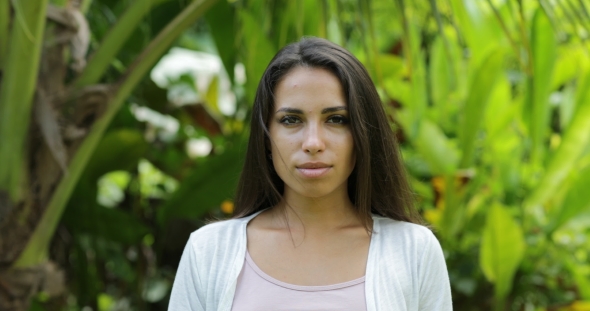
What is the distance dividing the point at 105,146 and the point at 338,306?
1484mm

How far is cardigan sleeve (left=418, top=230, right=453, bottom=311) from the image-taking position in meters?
1.14

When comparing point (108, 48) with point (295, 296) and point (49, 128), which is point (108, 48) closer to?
point (49, 128)

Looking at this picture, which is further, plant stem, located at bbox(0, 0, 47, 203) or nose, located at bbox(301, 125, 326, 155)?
plant stem, located at bbox(0, 0, 47, 203)

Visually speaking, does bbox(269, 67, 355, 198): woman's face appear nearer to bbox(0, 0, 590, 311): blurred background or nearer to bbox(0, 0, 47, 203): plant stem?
bbox(0, 0, 590, 311): blurred background

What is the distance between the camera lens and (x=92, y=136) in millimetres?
1808

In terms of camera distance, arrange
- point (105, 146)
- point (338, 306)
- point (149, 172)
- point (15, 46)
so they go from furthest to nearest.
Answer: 1. point (149, 172)
2. point (105, 146)
3. point (15, 46)
4. point (338, 306)

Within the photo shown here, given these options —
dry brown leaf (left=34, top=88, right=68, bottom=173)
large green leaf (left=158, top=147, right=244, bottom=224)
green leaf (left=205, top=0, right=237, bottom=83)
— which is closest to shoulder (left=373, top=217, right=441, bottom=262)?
dry brown leaf (left=34, top=88, right=68, bottom=173)

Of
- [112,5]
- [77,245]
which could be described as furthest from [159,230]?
[112,5]

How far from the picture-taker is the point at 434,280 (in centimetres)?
115

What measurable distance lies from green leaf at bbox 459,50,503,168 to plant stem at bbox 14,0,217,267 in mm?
895

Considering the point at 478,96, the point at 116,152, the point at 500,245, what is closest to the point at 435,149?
the point at 478,96

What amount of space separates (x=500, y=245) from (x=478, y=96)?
1.52 ft

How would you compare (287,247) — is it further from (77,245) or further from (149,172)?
(149,172)

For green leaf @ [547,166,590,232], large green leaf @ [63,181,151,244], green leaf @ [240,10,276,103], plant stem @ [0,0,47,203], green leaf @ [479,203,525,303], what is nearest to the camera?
plant stem @ [0,0,47,203]
